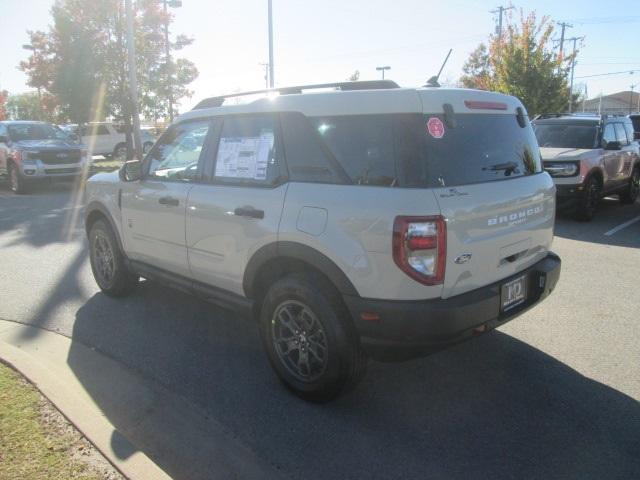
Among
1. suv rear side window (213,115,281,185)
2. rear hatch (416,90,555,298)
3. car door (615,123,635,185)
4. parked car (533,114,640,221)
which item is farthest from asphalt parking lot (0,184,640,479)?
car door (615,123,635,185)

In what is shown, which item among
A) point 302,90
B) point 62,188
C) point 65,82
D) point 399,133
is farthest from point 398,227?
point 65,82

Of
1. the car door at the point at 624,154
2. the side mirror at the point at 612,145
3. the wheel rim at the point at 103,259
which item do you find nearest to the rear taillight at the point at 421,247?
the wheel rim at the point at 103,259

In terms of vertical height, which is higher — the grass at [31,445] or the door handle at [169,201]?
the door handle at [169,201]

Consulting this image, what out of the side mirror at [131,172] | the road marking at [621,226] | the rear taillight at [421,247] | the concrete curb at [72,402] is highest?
the side mirror at [131,172]

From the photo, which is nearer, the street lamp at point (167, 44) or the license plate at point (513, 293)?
the license plate at point (513, 293)

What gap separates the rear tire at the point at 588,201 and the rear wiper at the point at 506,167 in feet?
20.5

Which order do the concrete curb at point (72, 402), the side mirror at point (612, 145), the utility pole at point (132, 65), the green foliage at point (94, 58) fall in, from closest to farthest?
the concrete curb at point (72, 402) < the side mirror at point (612, 145) < the utility pole at point (132, 65) < the green foliage at point (94, 58)

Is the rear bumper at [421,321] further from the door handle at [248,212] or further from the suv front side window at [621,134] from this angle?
the suv front side window at [621,134]

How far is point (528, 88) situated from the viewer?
2266 centimetres

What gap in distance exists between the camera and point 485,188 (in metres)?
3.08

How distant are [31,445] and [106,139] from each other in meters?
24.9

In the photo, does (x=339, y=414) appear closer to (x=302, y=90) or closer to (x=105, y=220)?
(x=302, y=90)

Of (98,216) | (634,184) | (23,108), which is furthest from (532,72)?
(23,108)

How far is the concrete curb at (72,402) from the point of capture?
2.61m
